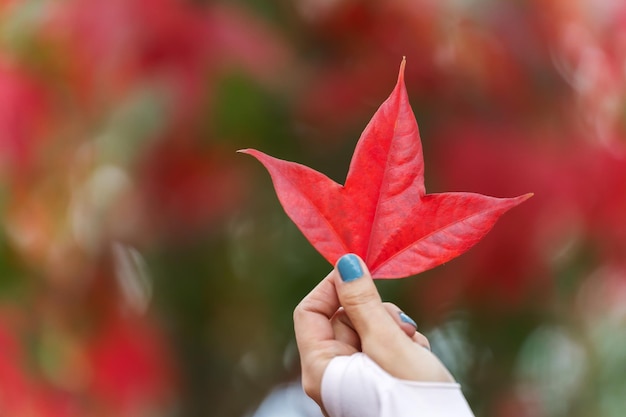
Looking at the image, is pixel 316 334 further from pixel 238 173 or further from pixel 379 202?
pixel 238 173

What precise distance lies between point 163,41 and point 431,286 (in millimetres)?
531

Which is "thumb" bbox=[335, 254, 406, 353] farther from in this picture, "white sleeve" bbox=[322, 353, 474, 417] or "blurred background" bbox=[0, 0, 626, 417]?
"blurred background" bbox=[0, 0, 626, 417]

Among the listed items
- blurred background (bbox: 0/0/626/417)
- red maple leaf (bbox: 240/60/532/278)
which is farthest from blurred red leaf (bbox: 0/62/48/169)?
red maple leaf (bbox: 240/60/532/278)

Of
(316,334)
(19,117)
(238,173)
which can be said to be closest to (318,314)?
(316,334)

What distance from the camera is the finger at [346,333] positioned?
1.62 ft

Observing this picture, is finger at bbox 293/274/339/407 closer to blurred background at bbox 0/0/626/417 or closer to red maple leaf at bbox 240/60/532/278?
red maple leaf at bbox 240/60/532/278

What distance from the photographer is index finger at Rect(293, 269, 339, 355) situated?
0.49 metres

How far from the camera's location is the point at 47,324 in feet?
3.86

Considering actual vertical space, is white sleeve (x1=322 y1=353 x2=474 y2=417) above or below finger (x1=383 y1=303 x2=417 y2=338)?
below

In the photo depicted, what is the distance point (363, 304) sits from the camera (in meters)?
0.46

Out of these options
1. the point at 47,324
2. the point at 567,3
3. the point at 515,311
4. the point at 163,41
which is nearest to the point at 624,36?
the point at 567,3

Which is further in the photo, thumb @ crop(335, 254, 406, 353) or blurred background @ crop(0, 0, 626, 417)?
blurred background @ crop(0, 0, 626, 417)

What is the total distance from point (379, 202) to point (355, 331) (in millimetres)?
85

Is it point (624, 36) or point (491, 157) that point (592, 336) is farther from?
point (624, 36)
